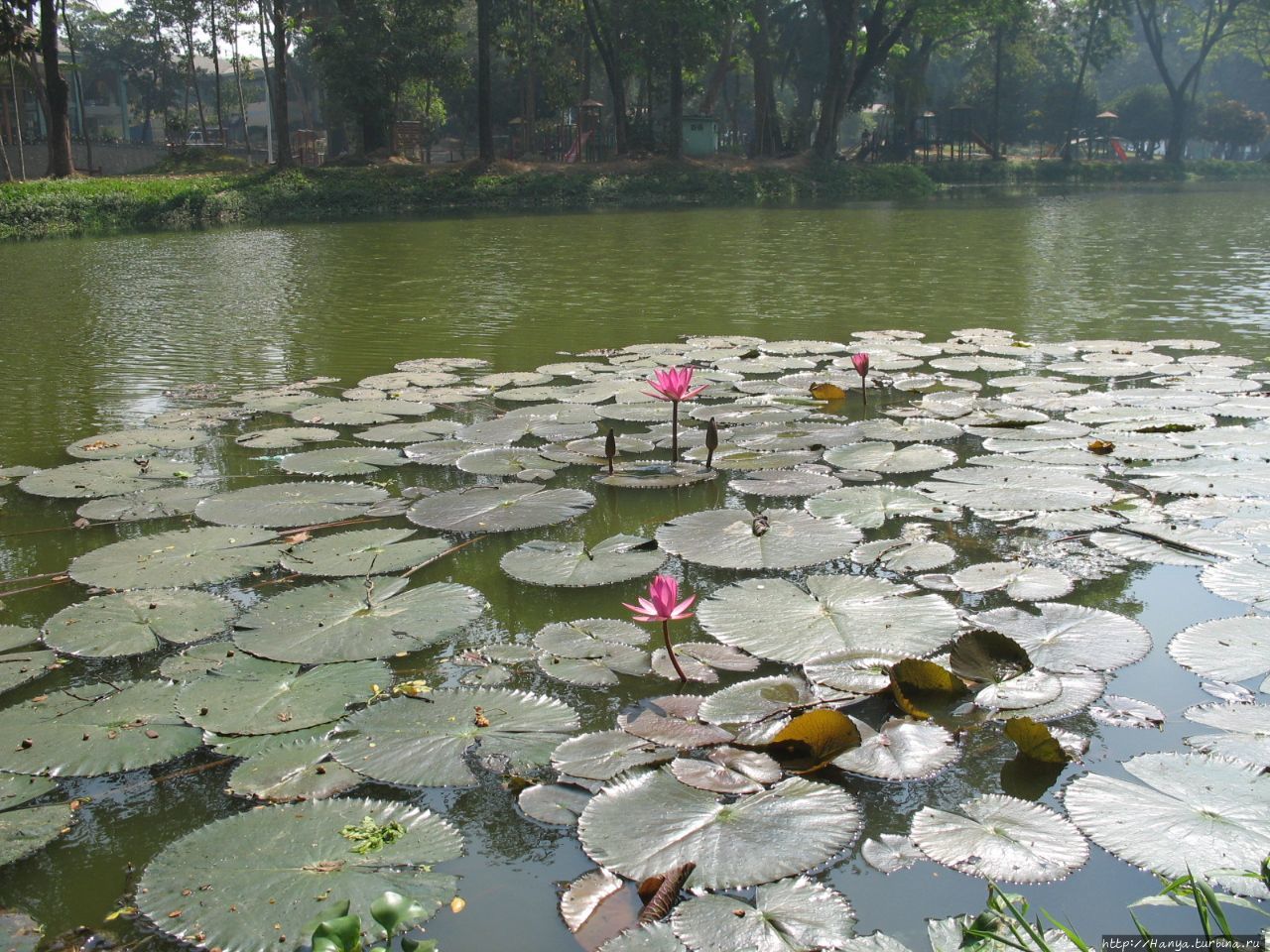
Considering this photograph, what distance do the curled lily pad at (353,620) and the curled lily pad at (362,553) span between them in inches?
4.7

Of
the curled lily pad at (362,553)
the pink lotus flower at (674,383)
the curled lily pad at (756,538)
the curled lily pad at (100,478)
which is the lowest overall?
the curled lily pad at (362,553)

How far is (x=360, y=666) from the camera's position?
2346 millimetres

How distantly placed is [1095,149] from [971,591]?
56.2 metres

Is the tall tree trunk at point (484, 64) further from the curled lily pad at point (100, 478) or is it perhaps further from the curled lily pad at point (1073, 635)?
the curled lily pad at point (1073, 635)

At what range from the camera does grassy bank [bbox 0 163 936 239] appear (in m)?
18.6

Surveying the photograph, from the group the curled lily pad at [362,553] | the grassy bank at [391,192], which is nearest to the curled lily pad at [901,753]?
the curled lily pad at [362,553]

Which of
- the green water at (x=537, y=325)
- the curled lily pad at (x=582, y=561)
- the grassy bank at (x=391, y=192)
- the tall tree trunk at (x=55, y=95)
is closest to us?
the green water at (x=537, y=325)

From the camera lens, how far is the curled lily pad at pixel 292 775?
1.88 meters

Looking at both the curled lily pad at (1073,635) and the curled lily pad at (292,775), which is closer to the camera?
the curled lily pad at (292,775)

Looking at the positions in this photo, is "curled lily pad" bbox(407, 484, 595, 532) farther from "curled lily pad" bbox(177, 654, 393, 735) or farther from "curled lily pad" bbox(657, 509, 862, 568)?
"curled lily pad" bbox(177, 654, 393, 735)

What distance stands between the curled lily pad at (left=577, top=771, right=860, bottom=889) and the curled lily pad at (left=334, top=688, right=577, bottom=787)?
26 cm

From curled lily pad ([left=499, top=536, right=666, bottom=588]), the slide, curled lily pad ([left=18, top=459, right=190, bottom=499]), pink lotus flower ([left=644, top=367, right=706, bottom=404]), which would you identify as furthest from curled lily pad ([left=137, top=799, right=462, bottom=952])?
the slide

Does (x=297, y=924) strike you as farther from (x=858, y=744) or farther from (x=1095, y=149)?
(x=1095, y=149)

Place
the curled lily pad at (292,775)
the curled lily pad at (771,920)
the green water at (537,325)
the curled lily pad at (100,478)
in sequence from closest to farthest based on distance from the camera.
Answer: the curled lily pad at (771,920), the green water at (537,325), the curled lily pad at (292,775), the curled lily pad at (100,478)
